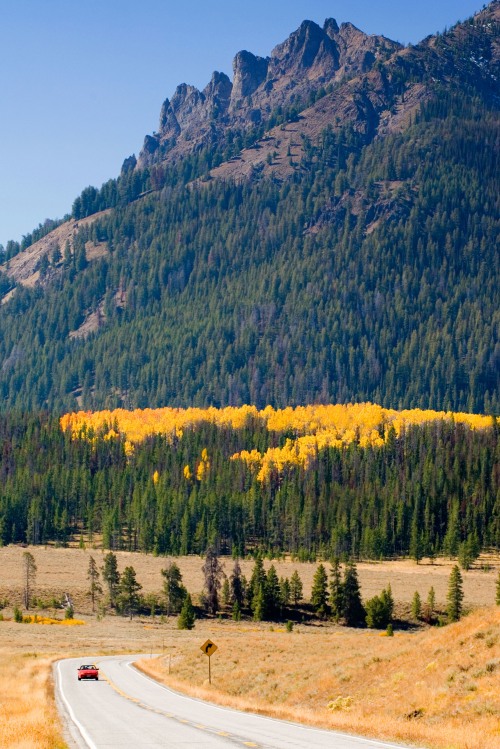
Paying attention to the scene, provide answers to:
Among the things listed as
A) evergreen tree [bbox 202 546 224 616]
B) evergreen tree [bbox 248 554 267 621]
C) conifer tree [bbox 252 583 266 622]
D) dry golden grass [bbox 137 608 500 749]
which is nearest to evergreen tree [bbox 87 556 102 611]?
evergreen tree [bbox 202 546 224 616]

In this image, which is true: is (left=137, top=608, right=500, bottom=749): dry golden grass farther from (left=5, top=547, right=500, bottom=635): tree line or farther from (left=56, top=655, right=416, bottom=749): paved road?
(left=5, top=547, right=500, bottom=635): tree line

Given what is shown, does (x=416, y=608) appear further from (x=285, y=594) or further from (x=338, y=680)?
(x=338, y=680)

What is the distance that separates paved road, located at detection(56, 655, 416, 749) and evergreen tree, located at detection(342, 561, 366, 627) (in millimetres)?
67312

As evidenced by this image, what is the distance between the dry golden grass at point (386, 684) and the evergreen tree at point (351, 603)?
61930 millimetres

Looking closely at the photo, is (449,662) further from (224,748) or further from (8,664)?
(8,664)

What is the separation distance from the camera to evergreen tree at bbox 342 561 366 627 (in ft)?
405

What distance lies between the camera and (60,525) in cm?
19950

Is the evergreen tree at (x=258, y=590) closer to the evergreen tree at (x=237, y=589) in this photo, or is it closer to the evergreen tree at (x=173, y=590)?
the evergreen tree at (x=237, y=589)

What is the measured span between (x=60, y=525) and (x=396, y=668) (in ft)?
529

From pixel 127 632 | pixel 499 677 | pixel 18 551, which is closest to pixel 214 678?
pixel 499 677

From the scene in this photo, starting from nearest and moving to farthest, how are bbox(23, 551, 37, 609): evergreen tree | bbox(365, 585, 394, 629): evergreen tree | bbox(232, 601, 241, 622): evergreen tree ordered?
bbox(365, 585, 394, 629): evergreen tree, bbox(232, 601, 241, 622): evergreen tree, bbox(23, 551, 37, 609): evergreen tree

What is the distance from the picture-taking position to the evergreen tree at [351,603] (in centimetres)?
12338

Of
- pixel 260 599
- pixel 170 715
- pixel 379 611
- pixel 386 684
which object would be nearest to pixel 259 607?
pixel 260 599

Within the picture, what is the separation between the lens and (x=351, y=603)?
4860 inches
